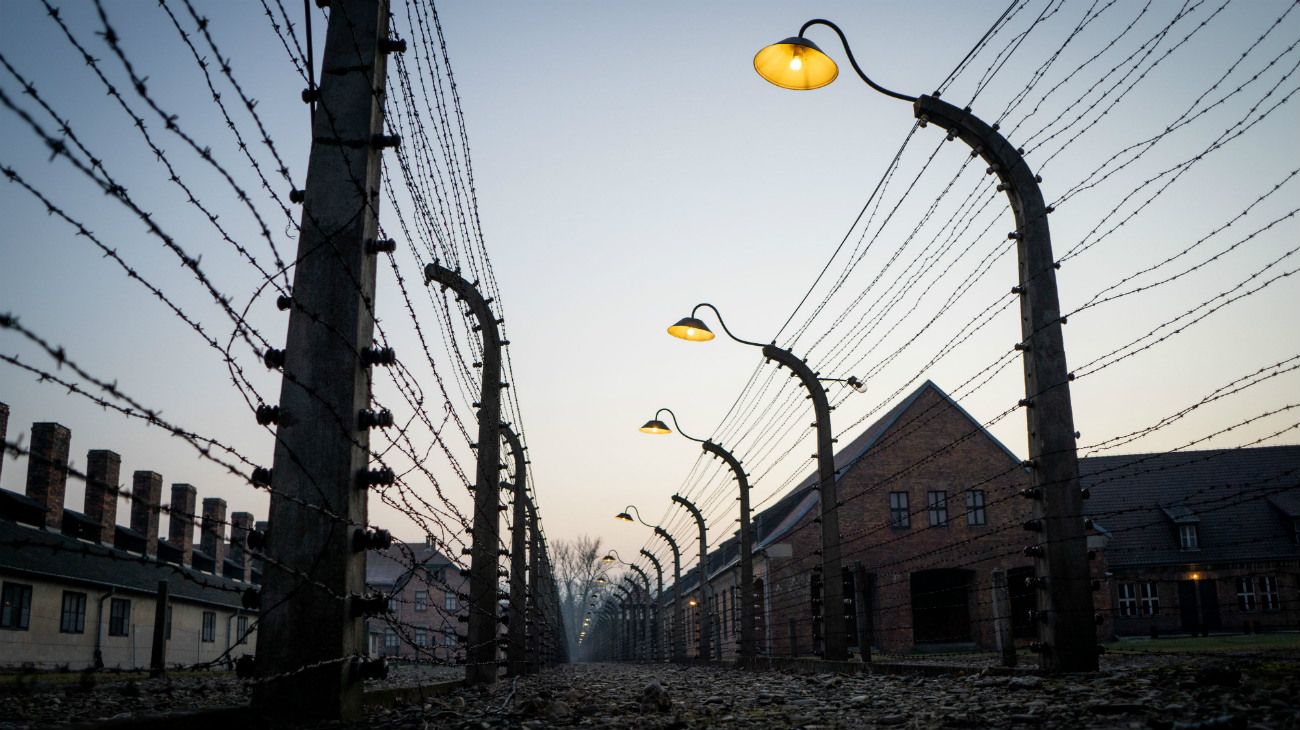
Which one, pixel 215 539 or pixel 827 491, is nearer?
pixel 827 491

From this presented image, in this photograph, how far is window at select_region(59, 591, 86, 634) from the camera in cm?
2481

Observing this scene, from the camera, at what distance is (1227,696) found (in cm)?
412

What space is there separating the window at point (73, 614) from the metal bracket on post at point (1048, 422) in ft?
88.2

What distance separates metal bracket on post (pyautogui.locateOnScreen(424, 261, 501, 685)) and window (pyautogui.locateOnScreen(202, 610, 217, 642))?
2892 cm

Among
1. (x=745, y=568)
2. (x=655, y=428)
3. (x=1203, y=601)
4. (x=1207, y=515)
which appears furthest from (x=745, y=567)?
(x=1207, y=515)

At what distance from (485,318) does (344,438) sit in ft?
21.7

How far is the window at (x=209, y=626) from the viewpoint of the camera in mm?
33938

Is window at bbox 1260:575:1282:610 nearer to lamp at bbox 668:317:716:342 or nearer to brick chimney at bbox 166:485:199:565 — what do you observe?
lamp at bbox 668:317:716:342

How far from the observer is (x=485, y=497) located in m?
10.1

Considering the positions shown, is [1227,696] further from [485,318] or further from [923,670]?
[485,318]

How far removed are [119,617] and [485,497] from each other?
23276 millimetres

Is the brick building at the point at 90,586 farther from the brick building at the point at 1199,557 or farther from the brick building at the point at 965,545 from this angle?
the brick building at the point at 1199,557

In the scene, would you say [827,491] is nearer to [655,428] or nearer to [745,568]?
[745,568]

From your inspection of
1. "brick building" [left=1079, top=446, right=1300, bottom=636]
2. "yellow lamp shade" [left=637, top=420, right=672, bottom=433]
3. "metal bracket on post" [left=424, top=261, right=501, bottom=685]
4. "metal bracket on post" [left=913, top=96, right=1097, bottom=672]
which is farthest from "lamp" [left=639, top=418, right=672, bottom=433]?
"brick building" [left=1079, top=446, right=1300, bottom=636]
